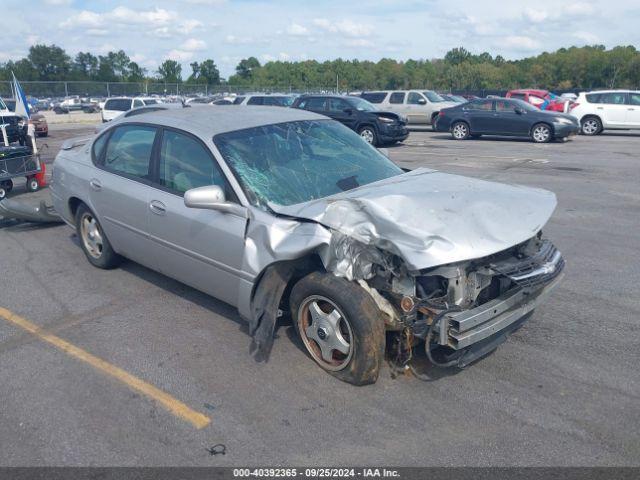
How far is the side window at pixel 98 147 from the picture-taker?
18.8 feet

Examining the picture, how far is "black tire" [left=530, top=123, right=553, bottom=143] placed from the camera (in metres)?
18.8

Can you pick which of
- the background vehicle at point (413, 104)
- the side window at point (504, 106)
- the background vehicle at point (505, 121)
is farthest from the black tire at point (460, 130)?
the background vehicle at point (413, 104)

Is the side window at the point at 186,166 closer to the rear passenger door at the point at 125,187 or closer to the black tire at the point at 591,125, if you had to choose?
the rear passenger door at the point at 125,187

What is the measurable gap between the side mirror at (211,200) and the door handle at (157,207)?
72 cm

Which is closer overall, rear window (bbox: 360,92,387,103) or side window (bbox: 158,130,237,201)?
side window (bbox: 158,130,237,201)

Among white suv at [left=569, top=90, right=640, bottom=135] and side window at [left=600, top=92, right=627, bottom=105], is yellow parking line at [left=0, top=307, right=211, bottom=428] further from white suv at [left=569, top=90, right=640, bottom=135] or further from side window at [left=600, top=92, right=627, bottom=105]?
side window at [left=600, top=92, right=627, bottom=105]

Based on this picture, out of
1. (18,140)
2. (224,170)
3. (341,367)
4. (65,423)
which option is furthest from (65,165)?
(18,140)

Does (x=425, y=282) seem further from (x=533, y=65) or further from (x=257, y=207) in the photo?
(x=533, y=65)

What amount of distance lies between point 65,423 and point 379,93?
914 inches

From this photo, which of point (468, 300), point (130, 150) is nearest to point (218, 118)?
point (130, 150)

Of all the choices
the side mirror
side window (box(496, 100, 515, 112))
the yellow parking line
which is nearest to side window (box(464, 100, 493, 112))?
side window (box(496, 100, 515, 112))

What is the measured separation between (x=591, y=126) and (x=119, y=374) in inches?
856

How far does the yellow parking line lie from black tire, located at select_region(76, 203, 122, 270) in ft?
3.44

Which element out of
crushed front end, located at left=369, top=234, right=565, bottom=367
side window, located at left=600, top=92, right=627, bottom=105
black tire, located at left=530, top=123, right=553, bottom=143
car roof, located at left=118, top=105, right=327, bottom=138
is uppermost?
car roof, located at left=118, top=105, right=327, bottom=138
